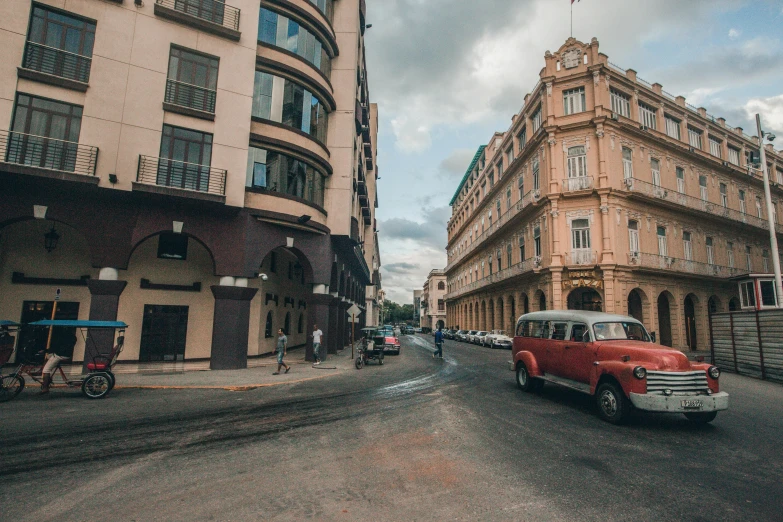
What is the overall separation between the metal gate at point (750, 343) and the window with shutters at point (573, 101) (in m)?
18.0

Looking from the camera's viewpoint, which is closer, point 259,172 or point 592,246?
point 259,172

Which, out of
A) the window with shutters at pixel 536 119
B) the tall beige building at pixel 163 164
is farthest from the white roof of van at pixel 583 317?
the window with shutters at pixel 536 119

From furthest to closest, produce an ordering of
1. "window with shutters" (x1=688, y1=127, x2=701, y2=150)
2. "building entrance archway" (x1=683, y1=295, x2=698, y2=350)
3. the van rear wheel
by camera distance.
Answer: "window with shutters" (x1=688, y1=127, x2=701, y2=150), "building entrance archway" (x1=683, y1=295, x2=698, y2=350), the van rear wheel

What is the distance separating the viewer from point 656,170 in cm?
2934

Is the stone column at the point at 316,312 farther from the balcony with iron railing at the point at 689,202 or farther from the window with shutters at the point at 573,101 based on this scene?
the window with shutters at the point at 573,101

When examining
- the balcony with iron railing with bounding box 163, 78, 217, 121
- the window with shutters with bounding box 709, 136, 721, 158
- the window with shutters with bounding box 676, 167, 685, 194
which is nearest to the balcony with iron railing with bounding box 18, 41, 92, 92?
the balcony with iron railing with bounding box 163, 78, 217, 121

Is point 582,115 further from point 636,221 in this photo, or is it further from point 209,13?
point 209,13

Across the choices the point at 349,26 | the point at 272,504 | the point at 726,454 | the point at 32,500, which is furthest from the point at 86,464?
the point at 349,26

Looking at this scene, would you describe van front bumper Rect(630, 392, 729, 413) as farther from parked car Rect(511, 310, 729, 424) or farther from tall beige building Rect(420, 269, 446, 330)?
tall beige building Rect(420, 269, 446, 330)

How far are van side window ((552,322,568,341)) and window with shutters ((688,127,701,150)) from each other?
33.1 m

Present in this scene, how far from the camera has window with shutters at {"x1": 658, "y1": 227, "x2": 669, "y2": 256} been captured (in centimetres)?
2816

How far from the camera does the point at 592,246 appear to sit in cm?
2602

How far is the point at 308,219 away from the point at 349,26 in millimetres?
12949

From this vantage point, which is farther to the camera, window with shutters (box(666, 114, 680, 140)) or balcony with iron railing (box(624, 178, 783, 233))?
window with shutters (box(666, 114, 680, 140))
